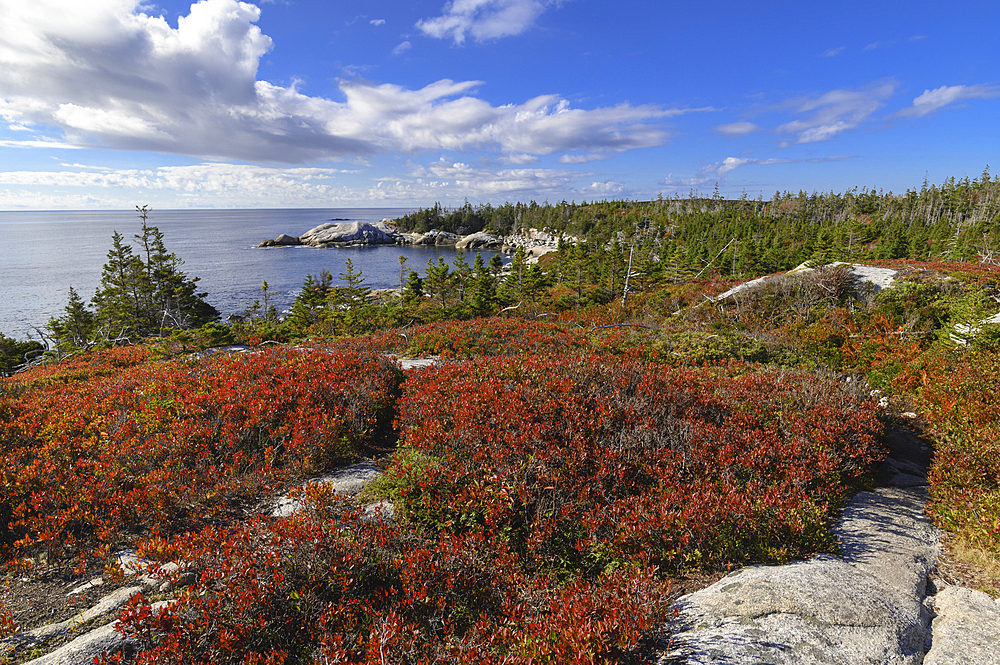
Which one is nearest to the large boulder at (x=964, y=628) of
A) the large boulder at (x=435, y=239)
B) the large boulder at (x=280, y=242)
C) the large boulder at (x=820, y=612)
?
the large boulder at (x=820, y=612)

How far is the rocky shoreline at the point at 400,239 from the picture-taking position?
12592 cm

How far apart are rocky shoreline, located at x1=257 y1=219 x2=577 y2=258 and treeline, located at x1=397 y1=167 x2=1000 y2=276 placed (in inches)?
262

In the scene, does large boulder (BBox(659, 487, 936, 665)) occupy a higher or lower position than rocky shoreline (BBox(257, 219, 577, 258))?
lower

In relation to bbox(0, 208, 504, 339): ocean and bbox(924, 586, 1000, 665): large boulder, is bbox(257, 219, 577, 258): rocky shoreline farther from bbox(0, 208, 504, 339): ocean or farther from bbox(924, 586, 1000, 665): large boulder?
bbox(924, 586, 1000, 665): large boulder

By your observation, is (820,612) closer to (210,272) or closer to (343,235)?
(210,272)

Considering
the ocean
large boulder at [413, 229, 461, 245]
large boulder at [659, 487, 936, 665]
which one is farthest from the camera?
large boulder at [413, 229, 461, 245]

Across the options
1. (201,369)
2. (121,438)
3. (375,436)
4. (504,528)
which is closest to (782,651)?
(504,528)

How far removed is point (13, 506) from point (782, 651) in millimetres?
8037

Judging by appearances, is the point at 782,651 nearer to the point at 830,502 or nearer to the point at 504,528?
the point at 504,528

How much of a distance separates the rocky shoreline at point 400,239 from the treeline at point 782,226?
6.66 m

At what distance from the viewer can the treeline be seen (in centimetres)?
5134

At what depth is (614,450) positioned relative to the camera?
5.63 m

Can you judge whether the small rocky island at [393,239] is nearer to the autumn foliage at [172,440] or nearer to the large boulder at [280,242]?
the large boulder at [280,242]

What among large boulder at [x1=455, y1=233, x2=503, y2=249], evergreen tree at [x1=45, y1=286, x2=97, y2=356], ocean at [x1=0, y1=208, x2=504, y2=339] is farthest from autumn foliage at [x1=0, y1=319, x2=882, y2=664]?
large boulder at [x1=455, y1=233, x2=503, y2=249]
